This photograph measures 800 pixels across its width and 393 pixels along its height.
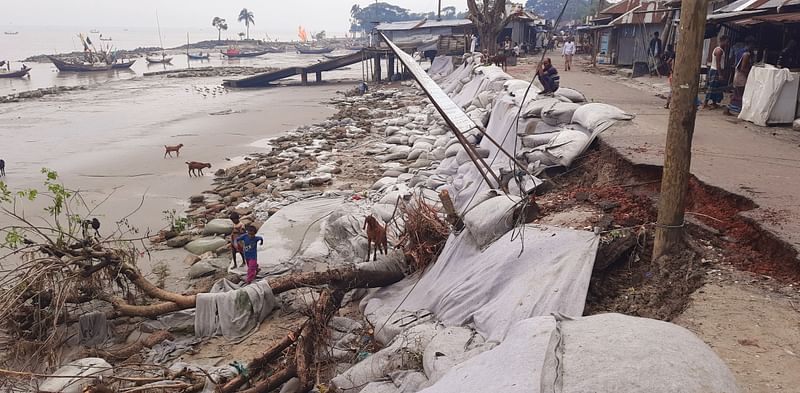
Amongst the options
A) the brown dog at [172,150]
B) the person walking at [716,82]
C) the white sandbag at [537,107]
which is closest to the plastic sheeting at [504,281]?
the white sandbag at [537,107]

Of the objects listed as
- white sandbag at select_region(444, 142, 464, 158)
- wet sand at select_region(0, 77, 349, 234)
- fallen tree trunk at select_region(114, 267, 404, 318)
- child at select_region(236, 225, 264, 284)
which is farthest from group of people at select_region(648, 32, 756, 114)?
wet sand at select_region(0, 77, 349, 234)

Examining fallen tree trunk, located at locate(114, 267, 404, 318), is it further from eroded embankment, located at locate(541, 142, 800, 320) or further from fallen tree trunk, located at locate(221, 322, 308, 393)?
eroded embankment, located at locate(541, 142, 800, 320)

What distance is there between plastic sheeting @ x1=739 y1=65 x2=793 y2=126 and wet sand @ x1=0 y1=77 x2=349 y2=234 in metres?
9.06

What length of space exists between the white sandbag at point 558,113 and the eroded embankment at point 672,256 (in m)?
2.69

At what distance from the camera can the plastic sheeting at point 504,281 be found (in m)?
3.31

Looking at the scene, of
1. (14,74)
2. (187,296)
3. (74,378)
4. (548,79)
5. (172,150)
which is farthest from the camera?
(14,74)

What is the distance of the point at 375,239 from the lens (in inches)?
217

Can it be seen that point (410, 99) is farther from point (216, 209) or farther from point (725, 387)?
point (725, 387)

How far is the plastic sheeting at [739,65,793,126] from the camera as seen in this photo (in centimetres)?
729

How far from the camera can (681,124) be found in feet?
10.9

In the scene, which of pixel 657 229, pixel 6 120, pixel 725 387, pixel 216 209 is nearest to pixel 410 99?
pixel 216 209

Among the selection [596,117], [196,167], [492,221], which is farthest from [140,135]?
[492,221]

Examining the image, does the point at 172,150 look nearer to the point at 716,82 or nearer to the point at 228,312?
the point at 228,312

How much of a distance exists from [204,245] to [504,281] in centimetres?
467
